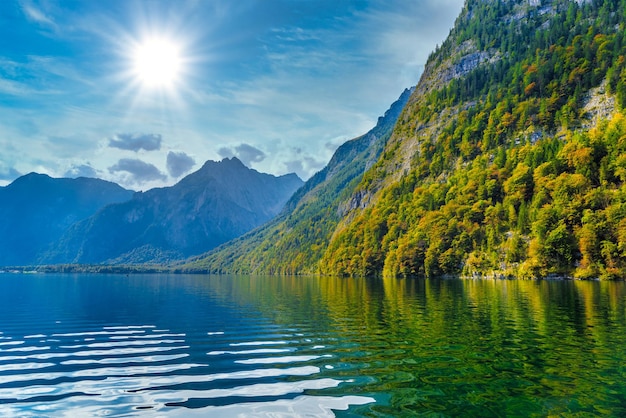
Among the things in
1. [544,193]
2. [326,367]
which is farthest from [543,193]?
[326,367]

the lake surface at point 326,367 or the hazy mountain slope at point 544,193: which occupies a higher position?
the hazy mountain slope at point 544,193

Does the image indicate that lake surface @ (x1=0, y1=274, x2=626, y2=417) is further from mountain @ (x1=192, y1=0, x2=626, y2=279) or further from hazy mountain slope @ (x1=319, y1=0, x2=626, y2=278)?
hazy mountain slope @ (x1=319, y1=0, x2=626, y2=278)

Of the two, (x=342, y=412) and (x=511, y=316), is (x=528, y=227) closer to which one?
(x=511, y=316)

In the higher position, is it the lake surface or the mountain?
the mountain

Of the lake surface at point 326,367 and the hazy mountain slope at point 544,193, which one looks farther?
the hazy mountain slope at point 544,193

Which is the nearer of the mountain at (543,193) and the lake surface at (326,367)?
the lake surface at (326,367)

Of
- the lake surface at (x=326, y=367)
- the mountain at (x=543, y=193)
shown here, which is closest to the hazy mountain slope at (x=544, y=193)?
the mountain at (x=543, y=193)

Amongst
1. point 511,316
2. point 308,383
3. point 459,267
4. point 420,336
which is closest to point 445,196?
point 459,267

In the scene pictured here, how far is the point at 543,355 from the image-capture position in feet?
72.2

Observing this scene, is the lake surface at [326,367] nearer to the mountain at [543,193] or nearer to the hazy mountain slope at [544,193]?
the mountain at [543,193]

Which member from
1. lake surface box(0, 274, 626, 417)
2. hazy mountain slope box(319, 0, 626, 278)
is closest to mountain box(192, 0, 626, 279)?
hazy mountain slope box(319, 0, 626, 278)

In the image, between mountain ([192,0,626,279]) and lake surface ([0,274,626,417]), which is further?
mountain ([192,0,626,279])

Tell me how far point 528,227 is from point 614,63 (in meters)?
89.9

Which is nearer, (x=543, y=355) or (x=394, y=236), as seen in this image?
(x=543, y=355)
